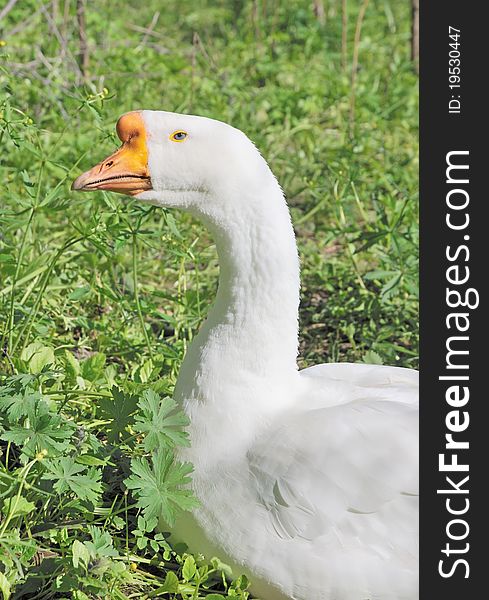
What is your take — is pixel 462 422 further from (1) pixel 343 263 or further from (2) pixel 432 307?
(1) pixel 343 263

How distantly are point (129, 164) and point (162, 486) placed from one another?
2.61 feet

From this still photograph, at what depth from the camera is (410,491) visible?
A: 2.55 meters

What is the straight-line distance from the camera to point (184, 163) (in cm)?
261

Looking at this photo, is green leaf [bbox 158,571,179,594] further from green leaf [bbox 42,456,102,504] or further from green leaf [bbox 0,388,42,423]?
green leaf [bbox 0,388,42,423]

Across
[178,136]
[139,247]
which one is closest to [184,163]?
[178,136]

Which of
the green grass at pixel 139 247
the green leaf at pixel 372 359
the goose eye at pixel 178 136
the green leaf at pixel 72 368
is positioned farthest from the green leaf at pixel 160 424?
the green leaf at pixel 372 359

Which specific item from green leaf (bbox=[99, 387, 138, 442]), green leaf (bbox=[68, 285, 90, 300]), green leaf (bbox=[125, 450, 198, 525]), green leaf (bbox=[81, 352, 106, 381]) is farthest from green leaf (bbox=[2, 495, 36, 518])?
green leaf (bbox=[68, 285, 90, 300])

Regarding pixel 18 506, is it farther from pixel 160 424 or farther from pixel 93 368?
pixel 93 368

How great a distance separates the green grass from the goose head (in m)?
0.48

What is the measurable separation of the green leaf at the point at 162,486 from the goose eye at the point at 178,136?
0.76 metres

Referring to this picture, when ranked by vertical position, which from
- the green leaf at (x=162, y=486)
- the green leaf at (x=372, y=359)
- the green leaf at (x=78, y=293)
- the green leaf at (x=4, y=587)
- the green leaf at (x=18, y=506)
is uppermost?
the green leaf at (x=78, y=293)

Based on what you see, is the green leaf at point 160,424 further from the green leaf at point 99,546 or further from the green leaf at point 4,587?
the green leaf at point 4,587

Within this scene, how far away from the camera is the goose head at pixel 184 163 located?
8.54 feet

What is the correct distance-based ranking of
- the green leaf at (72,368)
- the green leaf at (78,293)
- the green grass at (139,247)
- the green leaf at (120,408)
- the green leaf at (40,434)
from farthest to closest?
the green leaf at (78,293) → the green leaf at (72,368) → the green leaf at (120,408) → the green grass at (139,247) → the green leaf at (40,434)
